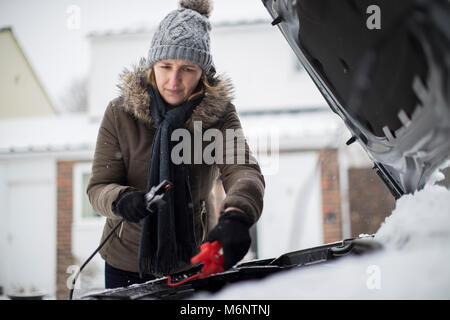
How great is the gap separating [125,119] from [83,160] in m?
6.73

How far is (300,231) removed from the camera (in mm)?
7562

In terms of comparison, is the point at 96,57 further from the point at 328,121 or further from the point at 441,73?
the point at 441,73

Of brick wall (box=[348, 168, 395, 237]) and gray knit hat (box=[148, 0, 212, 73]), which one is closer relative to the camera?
gray knit hat (box=[148, 0, 212, 73])

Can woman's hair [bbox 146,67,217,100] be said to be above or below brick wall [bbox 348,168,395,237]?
above

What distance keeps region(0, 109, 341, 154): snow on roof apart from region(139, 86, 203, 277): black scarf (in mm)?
5489

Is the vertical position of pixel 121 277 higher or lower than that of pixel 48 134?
lower

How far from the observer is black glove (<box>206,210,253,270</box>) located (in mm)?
1231

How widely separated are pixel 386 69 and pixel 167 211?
0.90 m

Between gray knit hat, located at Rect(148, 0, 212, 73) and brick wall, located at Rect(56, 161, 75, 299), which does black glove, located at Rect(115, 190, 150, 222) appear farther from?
brick wall, located at Rect(56, 161, 75, 299)

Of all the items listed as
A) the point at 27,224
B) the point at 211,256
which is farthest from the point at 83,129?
the point at 211,256

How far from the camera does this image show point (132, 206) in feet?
4.79

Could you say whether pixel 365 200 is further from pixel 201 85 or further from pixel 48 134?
pixel 201 85

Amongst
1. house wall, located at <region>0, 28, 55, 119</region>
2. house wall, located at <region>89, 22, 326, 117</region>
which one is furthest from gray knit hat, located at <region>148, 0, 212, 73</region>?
house wall, located at <region>0, 28, 55, 119</region>

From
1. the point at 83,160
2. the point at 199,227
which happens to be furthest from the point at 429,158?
the point at 83,160
